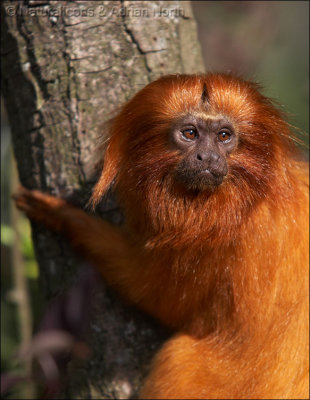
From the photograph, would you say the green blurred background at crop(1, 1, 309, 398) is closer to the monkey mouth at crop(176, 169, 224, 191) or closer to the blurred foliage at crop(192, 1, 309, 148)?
the blurred foliage at crop(192, 1, 309, 148)

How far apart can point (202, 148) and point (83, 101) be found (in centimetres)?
112

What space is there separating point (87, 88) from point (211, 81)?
1.03 meters

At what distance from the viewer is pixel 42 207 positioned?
13.8 feet

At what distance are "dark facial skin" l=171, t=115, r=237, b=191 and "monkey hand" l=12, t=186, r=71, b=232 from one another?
1073 millimetres

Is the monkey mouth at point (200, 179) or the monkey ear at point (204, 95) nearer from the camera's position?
the monkey mouth at point (200, 179)

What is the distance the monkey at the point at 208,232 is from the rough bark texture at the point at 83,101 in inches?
5.7

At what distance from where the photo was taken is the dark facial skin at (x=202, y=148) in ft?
11.0

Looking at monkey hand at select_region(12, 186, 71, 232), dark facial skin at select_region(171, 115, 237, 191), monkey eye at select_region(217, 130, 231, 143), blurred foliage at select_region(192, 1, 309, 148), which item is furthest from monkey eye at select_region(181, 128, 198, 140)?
blurred foliage at select_region(192, 1, 309, 148)

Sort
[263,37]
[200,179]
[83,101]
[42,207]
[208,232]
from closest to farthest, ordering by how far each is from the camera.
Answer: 1. [200,179]
2. [208,232]
3. [83,101]
4. [42,207]
5. [263,37]

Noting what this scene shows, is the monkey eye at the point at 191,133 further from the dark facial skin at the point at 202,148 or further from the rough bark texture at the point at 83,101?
the rough bark texture at the point at 83,101

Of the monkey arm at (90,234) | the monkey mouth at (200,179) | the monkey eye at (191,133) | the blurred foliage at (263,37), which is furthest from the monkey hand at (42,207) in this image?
the blurred foliage at (263,37)

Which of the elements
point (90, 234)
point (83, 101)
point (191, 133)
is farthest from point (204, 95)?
point (90, 234)

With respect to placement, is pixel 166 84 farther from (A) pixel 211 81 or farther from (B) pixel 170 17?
(B) pixel 170 17

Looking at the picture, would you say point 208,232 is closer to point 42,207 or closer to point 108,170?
point 108,170
